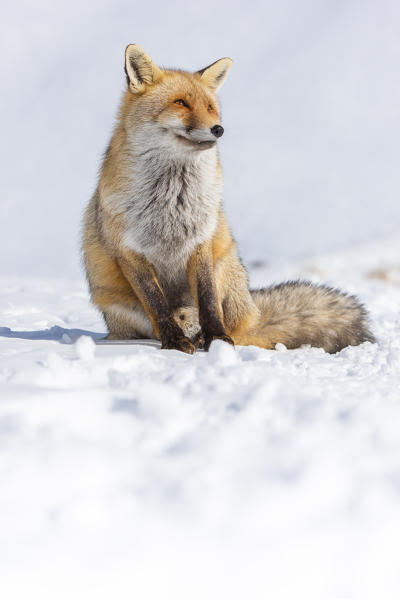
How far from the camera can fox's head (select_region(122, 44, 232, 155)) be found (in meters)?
4.35

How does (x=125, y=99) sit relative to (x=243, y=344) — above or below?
above

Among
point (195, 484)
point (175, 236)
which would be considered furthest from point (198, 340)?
point (195, 484)

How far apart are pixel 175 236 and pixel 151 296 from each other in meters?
0.50

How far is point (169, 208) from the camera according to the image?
4.65 metres

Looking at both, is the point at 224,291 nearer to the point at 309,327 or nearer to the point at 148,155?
the point at 309,327

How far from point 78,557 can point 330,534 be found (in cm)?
87

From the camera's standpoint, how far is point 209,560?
206 centimetres

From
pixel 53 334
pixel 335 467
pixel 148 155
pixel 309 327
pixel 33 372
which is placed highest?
pixel 148 155

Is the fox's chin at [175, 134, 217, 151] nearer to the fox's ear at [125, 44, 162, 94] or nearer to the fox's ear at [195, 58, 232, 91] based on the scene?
the fox's ear at [125, 44, 162, 94]

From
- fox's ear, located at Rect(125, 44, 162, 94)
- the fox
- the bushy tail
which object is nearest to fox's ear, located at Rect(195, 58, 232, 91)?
the fox

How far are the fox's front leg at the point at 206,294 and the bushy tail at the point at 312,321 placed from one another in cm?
49

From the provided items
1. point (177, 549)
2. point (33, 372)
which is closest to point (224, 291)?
point (33, 372)

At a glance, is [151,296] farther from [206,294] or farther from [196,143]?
[196,143]

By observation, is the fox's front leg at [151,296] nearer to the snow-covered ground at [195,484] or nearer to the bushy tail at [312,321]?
the bushy tail at [312,321]
